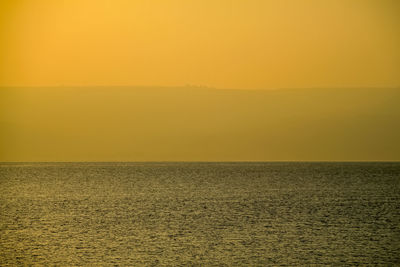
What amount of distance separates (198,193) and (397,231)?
4199 cm

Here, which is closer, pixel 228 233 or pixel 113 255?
pixel 113 255

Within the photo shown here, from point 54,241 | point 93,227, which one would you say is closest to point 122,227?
point 93,227

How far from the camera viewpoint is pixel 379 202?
218 ft

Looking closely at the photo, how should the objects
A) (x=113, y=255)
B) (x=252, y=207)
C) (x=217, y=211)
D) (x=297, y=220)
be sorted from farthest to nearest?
(x=252, y=207) → (x=217, y=211) → (x=297, y=220) → (x=113, y=255)

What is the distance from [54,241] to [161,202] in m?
29.9

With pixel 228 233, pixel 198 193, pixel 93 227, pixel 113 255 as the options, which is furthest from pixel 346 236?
pixel 198 193

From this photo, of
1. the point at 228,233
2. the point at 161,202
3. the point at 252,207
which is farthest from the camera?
the point at 161,202

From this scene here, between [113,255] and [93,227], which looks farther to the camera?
[93,227]

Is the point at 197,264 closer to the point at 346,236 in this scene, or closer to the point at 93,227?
the point at 346,236

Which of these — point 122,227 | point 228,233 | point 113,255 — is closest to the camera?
point 113,255

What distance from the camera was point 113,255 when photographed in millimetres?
31266

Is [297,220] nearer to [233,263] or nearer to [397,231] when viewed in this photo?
[397,231]

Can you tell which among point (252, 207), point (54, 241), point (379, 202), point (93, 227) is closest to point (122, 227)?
point (93, 227)

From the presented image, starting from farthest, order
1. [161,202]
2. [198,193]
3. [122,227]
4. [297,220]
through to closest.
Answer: [198,193] < [161,202] < [297,220] < [122,227]
